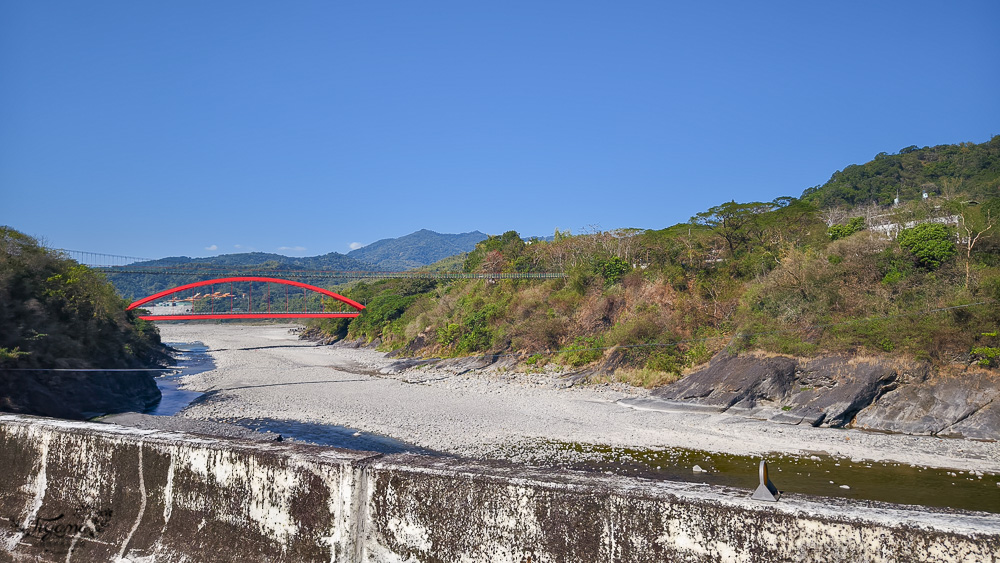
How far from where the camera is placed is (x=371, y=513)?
237cm

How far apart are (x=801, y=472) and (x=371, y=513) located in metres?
11.9

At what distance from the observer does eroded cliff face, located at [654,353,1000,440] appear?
1427 cm

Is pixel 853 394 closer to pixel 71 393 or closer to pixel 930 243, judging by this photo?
pixel 930 243

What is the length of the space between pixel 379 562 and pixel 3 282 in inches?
712

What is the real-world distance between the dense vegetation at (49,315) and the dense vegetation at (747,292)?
53.1 feet

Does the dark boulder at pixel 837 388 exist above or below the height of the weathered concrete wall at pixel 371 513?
below

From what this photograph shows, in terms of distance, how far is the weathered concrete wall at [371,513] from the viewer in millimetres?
1793

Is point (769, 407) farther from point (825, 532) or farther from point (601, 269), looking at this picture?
point (825, 532)

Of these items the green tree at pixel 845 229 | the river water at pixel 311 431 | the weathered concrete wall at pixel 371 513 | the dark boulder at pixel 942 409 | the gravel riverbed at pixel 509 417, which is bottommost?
the river water at pixel 311 431

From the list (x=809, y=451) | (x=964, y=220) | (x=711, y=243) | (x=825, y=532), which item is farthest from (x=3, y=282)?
(x=964, y=220)

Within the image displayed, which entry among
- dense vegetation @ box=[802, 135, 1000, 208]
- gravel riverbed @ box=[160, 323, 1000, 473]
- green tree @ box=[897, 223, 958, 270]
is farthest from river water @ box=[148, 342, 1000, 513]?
dense vegetation @ box=[802, 135, 1000, 208]

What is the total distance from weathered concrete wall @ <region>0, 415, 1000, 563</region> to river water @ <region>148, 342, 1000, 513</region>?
722cm

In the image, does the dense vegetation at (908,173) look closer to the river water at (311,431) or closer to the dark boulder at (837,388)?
the dark boulder at (837,388)

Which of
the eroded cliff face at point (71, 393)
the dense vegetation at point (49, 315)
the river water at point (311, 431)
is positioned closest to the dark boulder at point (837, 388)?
the river water at point (311, 431)
